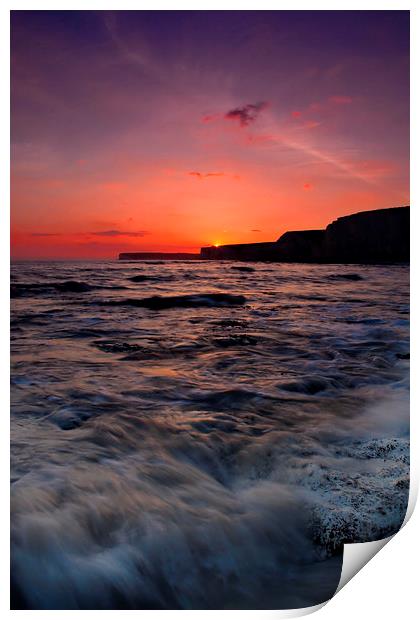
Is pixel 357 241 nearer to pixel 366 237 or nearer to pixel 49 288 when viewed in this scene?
pixel 366 237

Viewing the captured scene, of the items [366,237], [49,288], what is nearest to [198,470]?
[49,288]

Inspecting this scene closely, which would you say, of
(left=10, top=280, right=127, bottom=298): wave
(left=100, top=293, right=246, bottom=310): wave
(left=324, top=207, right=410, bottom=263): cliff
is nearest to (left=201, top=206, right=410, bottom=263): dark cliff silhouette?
(left=324, top=207, right=410, bottom=263): cliff

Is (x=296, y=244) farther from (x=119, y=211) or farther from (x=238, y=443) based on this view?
(x=238, y=443)

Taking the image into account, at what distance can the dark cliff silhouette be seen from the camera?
23495mm

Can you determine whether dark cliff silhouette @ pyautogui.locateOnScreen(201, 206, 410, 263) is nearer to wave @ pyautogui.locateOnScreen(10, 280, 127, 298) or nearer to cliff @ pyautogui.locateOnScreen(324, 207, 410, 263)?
cliff @ pyautogui.locateOnScreen(324, 207, 410, 263)

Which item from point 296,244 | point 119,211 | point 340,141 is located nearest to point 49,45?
point 119,211

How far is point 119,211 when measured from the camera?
4.12 meters

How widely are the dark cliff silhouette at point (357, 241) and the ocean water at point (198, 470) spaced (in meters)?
19.8

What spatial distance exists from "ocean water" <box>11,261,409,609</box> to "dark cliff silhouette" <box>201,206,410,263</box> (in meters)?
19.8

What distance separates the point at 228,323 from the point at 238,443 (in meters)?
2.94

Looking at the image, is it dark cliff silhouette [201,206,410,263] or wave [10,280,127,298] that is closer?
wave [10,280,127,298]

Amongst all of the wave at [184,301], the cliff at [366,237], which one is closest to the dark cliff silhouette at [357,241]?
the cliff at [366,237]

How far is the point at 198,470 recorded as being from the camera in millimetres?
1619

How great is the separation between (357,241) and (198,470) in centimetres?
2563
